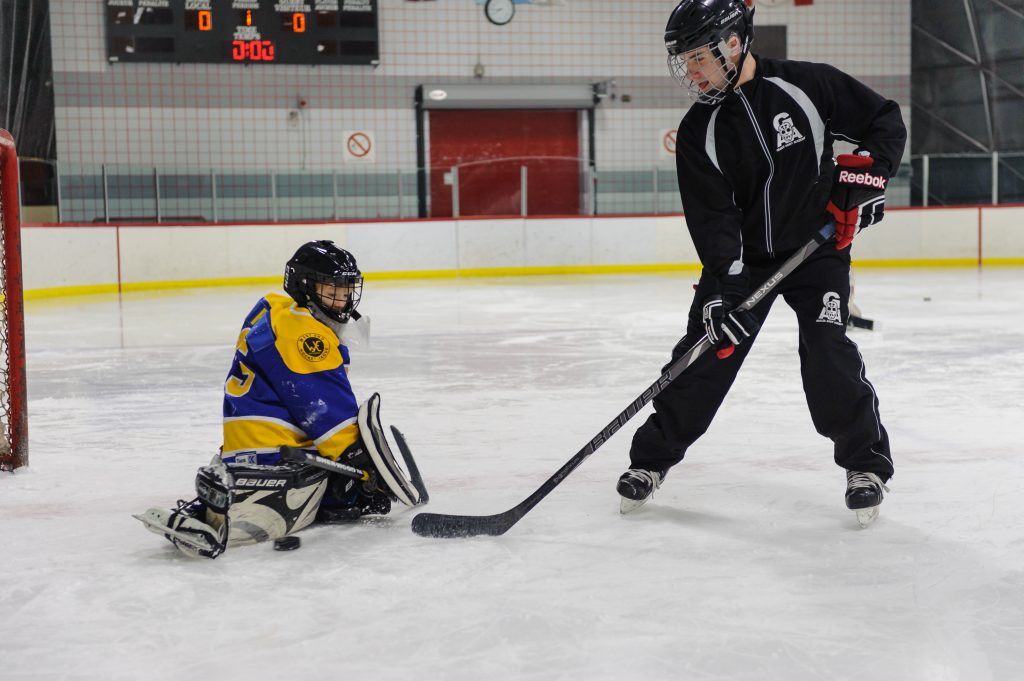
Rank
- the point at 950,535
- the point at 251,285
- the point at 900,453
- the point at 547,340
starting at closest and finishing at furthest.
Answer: the point at 950,535 → the point at 900,453 → the point at 547,340 → the point at 251,285

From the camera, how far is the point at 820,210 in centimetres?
228

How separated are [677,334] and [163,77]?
803 cm

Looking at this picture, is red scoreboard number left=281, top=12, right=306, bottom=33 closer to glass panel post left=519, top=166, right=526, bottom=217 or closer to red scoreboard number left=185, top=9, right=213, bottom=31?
red scoreboard number left=185, top=9, right=213, bottom=31

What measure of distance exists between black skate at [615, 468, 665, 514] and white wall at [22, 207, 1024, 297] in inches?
336

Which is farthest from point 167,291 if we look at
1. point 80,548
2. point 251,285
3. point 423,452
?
point 80,548

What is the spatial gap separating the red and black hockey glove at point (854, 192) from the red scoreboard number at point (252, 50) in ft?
32.2

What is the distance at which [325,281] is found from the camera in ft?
7.06

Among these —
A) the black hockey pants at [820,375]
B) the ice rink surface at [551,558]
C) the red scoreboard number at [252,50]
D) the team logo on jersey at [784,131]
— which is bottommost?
the ice rink surface at [551,558]

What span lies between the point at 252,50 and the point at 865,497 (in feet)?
33.0

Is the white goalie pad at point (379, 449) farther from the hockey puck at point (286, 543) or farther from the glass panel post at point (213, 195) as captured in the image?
the glass panel post at point (213, 195)

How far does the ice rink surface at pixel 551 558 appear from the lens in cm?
158

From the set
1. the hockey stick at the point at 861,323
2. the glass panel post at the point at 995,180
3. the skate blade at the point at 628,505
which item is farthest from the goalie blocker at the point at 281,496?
the glass panel post at the point at 995,180

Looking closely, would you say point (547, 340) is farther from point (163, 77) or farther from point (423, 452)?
point (163, 77)

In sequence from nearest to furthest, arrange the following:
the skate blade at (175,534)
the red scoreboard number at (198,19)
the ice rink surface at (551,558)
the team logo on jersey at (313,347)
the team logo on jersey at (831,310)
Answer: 1. the ice rink surface at (551,558)
2. the skate blade at (175,534)
3. the team logo on jersey at (313,347)
4. the team logo on jersey at (831,310)
5. the red scoreboard number at (198,19)
